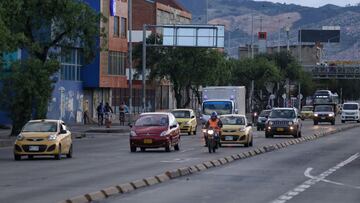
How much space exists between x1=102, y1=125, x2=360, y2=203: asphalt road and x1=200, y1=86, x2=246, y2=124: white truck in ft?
101

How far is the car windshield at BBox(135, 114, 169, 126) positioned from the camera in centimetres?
3938

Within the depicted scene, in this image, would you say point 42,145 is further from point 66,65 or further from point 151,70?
point 151,70

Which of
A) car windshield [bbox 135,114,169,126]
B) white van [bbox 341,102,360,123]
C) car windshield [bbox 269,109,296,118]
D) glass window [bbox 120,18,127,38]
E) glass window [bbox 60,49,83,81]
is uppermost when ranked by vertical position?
glass window [bbox 120,18,127,38]

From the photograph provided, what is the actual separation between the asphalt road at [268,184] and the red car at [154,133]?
17.5ft

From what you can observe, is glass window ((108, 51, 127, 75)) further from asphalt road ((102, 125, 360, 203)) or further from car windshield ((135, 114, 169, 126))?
asphalt road ((102, 125, 360, 203))

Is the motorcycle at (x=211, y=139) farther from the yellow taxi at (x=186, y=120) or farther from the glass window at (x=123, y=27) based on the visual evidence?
the glass window at (x=123, y=27)

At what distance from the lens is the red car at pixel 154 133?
38406mm

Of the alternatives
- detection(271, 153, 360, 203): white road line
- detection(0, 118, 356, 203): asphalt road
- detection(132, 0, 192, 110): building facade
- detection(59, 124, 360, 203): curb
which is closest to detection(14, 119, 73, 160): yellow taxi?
detection(0, 118, 356, 203): asphalt road

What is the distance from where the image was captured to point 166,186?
2177 cm

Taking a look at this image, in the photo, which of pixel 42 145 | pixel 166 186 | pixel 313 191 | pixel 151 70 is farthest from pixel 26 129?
pixel 151 70

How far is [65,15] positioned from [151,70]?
126 ft

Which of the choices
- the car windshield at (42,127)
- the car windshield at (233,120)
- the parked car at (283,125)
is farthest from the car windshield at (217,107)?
the car windshield at (42,127)

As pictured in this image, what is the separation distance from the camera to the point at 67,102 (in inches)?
2977

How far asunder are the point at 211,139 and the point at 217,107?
28149 millimetres
